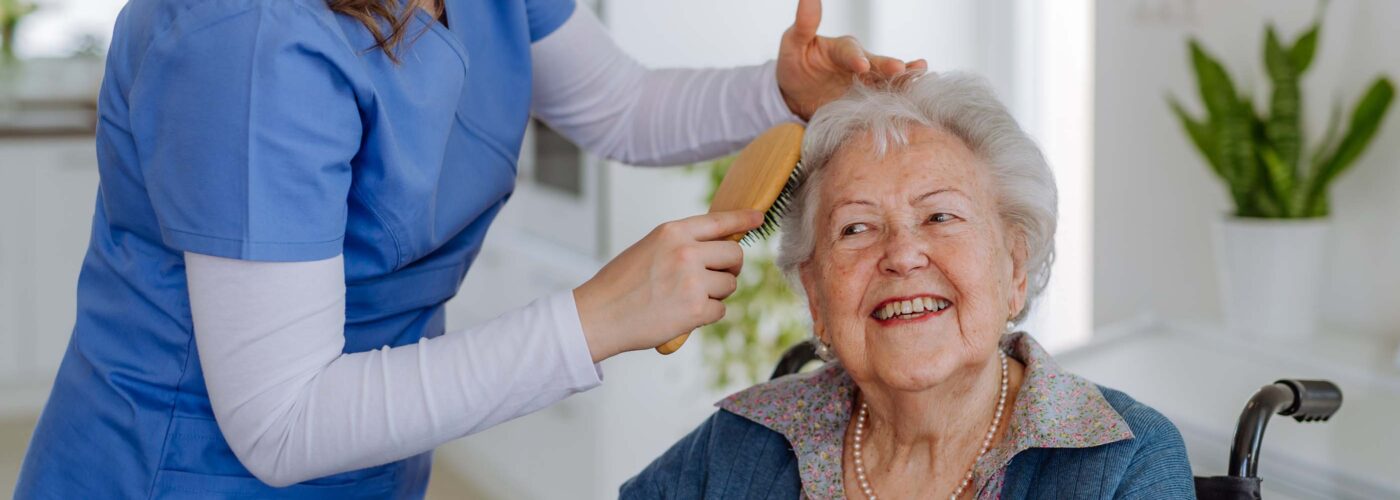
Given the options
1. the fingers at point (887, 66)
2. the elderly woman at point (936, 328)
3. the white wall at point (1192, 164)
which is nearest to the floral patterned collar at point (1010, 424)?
the elderly woman at point (936, 328)

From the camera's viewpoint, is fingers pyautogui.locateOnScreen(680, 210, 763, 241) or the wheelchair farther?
the wheelchair

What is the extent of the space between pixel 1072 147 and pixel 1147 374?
86 cm

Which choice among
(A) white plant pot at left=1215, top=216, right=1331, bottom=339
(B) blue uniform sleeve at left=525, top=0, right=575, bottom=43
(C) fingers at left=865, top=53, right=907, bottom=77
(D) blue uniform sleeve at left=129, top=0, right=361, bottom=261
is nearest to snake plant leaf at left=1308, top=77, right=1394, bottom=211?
(A) white plant pot at left=1215, top=216, right=1331, bottom=339

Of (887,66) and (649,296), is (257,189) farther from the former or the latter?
(887,66)

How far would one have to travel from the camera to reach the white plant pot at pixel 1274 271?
88.7 inches

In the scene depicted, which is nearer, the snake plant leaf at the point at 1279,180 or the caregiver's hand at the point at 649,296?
the caregiver's hand at the point at 649,296

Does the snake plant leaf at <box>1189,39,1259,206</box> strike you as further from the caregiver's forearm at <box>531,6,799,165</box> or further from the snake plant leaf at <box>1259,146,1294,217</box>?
→ the caregiver's forearm at <box>531,6,799,165</box>

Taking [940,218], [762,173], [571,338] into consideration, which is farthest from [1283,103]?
[571,338]

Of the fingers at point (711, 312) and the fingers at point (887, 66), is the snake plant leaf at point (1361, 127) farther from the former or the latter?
the fingers at point (711, 312)

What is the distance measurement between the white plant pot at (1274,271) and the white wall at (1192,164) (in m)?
0.09

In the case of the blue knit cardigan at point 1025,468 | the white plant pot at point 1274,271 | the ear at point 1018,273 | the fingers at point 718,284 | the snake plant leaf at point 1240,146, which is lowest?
the white plant pot at point 1274,271

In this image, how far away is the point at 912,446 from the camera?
1.44 m

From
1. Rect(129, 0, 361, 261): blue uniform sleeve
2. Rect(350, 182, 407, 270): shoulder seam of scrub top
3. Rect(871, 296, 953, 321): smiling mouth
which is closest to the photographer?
Rect(129, 0, 361, 261): blue uniform sleeve

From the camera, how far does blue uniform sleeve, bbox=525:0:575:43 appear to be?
1536 millimetres
